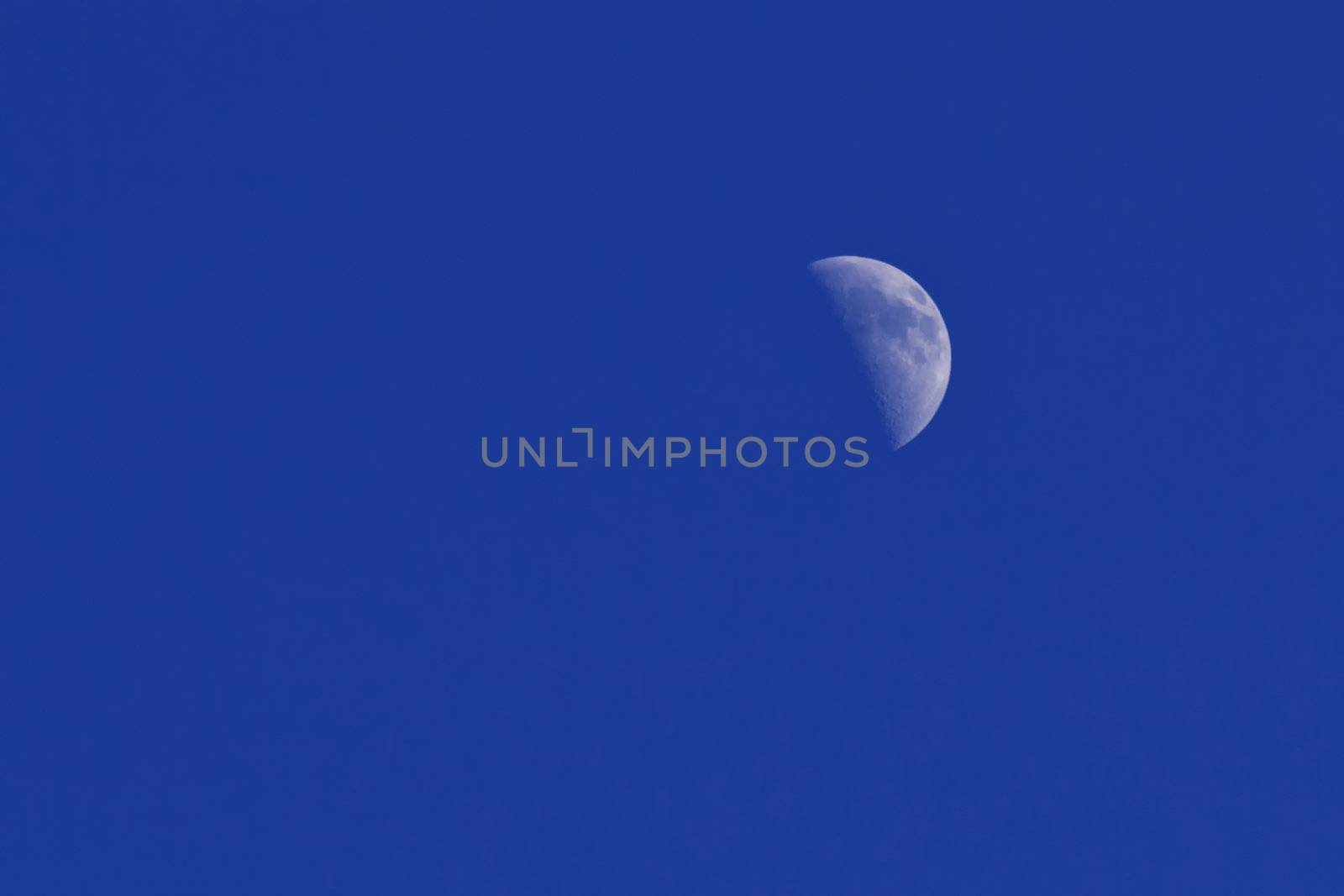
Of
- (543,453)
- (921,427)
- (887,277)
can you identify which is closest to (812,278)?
(887,277)

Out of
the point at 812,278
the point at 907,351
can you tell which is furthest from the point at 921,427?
the point at 812,278

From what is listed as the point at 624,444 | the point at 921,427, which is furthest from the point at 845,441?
the point at 624,444

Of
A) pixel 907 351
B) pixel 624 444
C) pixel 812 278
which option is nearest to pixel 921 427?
pixel 907 351

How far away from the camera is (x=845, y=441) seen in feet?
22.1

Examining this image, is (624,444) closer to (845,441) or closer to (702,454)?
(702,454)

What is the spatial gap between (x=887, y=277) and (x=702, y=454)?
100 centimetres

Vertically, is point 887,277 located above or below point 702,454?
above

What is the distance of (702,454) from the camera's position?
6719 mm

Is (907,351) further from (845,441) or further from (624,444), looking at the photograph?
(624,444)

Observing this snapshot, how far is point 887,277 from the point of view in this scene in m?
6.75

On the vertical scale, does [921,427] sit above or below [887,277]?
below

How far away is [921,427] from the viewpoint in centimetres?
677

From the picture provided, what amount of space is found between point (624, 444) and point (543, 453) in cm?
32

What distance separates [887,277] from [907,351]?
298mm
